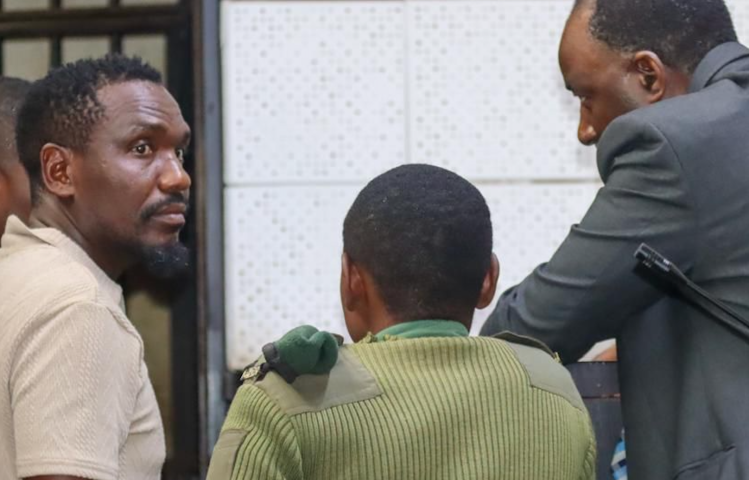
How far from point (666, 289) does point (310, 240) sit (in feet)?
4.78

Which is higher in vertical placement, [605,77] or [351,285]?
[605,77]

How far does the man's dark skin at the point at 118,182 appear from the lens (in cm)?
193

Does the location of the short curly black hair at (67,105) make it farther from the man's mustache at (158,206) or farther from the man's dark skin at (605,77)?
the man's dark skin at (605,77)

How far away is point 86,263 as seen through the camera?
6.23ft

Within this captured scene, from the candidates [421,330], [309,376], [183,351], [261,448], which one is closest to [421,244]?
[421,330]

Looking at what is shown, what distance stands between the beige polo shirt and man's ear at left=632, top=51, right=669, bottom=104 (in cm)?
94

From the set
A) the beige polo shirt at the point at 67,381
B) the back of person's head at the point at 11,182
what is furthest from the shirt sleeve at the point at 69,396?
the back of person's head at the point at 11,182

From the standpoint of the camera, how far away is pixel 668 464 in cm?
188

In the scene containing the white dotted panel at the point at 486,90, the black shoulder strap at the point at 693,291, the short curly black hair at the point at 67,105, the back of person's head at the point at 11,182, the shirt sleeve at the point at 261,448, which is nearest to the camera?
the shirt sleeve at the point at 261,448

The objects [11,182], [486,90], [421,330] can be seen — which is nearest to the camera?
[421,330]

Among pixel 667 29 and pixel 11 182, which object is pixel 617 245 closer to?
pixel 667 29

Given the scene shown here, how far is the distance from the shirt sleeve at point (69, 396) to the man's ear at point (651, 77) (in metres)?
0.97

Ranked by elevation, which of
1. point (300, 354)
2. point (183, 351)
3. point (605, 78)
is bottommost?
point (183, 351)

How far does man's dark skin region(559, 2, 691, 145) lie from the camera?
6.63 ft
